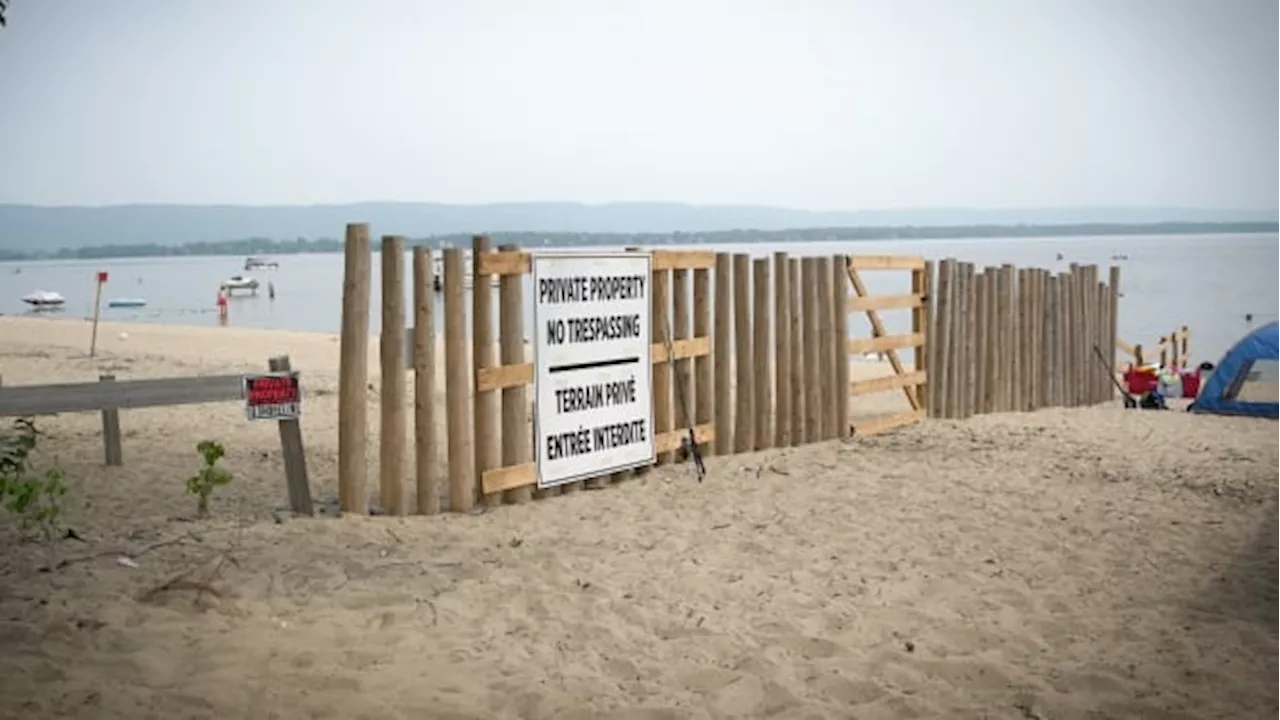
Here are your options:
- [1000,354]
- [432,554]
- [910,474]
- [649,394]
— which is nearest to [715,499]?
[649,394]

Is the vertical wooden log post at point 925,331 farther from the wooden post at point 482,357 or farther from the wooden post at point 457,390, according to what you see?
the wooden post at point 457,390

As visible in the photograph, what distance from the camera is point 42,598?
217 inches

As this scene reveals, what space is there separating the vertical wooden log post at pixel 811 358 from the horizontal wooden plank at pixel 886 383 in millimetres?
613

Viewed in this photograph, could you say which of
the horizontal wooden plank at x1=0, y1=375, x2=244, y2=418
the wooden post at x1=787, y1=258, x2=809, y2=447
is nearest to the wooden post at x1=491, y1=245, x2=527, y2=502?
the horizontal wooden plank at x1=0, y1=375, x2=244, y2=418

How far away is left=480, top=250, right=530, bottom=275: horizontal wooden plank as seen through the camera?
26.1 ft

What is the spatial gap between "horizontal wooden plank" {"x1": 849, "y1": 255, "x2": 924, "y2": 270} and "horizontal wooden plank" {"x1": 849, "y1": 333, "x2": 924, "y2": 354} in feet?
2.33

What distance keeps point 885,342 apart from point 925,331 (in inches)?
31.6

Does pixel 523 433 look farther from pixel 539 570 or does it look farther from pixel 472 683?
pixel 472 683

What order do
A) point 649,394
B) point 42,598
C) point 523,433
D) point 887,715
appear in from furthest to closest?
point 649,394 → point 523,433 → point 42,598 → point 887,715

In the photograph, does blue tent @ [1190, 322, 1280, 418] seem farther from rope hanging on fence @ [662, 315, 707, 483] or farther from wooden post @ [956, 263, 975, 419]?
rope hanging on fence @ [662, 315, 707, 483]

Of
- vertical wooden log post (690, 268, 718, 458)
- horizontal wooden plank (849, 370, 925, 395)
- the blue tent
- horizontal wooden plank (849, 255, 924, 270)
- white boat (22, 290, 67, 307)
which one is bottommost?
white boat (22, 290, 67, 307)

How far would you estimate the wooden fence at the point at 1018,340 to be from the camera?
1270 cm

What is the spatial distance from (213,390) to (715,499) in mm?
3455

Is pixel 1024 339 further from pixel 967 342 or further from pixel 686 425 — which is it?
pixel 686 425
